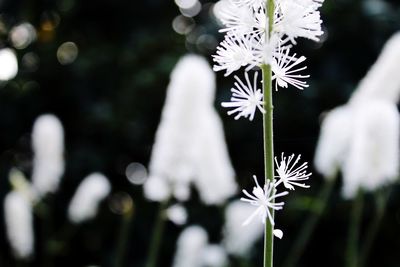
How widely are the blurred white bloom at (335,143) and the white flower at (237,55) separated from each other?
1131 mm

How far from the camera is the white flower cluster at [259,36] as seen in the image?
50 cm

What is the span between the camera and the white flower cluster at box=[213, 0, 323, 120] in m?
0.50

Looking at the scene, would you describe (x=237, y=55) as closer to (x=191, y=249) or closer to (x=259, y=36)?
(x=259, y=36)

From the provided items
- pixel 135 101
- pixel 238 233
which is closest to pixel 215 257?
pixel 238 233

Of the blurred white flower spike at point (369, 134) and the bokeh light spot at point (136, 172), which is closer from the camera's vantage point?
the blurred white flower spike at point (369, 134)

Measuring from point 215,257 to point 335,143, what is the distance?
0.45 meters

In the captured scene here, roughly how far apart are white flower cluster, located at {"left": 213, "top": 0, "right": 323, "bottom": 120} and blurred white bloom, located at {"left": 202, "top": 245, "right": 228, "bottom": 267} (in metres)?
1.37

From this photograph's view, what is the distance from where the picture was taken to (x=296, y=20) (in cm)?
52

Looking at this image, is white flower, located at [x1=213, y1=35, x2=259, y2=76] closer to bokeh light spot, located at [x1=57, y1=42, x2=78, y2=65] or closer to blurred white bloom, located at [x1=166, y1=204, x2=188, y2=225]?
blurred white bloom, located at [x1=166, y1=204, x2=188, y2=225]

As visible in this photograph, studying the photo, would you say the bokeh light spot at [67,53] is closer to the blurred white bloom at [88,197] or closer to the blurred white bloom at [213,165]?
the blurred white bloom at [88,197]

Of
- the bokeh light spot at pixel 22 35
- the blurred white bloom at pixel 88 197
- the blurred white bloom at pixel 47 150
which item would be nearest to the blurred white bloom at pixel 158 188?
the blurred white bloom at pixel 88 197

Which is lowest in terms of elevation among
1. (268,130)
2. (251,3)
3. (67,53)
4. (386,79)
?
(268,130)

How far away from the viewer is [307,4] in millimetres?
537

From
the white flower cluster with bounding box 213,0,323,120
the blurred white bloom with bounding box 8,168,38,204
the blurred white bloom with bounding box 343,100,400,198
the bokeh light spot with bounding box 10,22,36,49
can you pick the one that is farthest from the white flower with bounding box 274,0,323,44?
the bokeh light spot with bounding box 10,22,36,49
